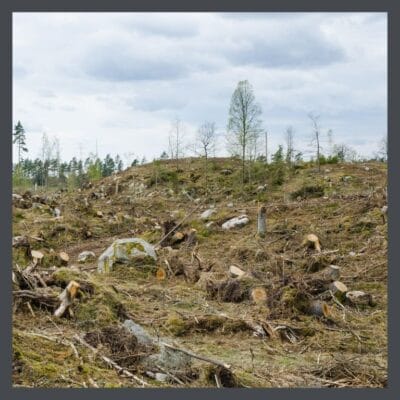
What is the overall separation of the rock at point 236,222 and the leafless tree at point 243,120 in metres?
5.14

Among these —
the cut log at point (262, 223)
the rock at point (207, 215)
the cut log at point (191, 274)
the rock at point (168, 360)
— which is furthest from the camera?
the rock at point (207, 215)

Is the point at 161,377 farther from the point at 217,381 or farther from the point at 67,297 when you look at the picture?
the point at 67,297

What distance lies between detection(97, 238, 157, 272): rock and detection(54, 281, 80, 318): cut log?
3.09 metres

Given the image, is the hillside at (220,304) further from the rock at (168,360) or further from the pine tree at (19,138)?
the pine tree at (19,138)

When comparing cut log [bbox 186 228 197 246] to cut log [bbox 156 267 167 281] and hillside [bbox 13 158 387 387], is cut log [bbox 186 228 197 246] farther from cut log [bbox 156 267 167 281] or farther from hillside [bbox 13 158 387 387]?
cut log [bbox 156 267 167 281]

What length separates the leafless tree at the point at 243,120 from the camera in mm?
19375

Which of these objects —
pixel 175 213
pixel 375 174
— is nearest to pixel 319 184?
pixel 375 174

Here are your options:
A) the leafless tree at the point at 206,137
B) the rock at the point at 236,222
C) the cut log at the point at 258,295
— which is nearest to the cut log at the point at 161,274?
the cut log at the point at 258,295

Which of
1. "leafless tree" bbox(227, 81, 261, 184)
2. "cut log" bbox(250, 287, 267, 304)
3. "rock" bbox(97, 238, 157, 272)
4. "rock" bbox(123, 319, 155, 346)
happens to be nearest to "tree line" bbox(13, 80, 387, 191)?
"leafless tree" bbox(227, 81, 261, 184)

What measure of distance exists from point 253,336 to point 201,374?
151 cm

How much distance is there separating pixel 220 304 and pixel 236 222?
676cm

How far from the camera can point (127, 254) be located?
10805mm

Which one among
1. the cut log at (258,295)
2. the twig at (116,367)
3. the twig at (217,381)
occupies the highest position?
the cut log at (258,295)

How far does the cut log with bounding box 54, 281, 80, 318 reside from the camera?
23.7ft
